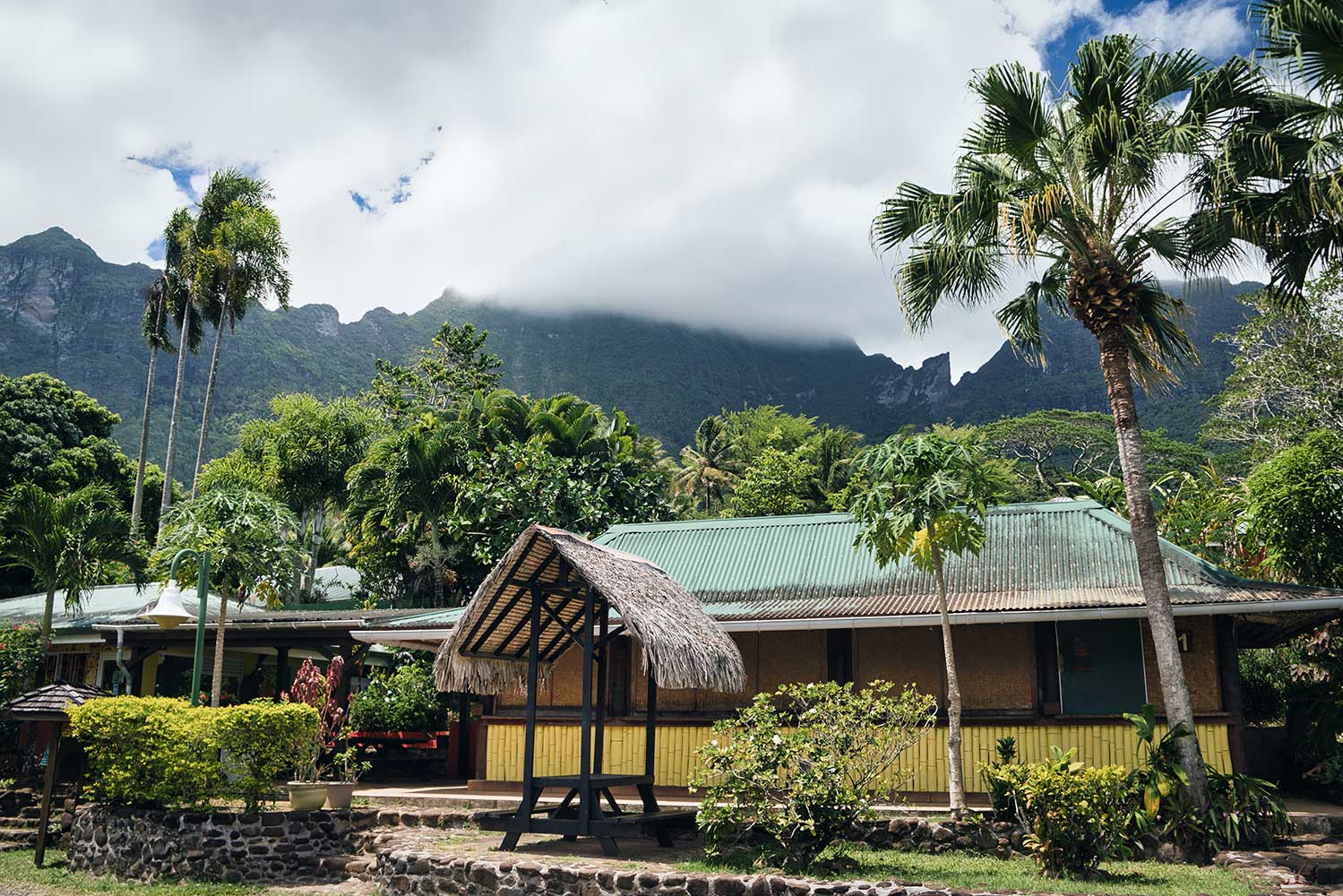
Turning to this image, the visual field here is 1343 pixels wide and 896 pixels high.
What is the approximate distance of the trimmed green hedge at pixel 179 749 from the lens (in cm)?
1303

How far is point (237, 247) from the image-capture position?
36.1 meters

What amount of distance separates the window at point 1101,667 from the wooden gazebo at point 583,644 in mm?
4858

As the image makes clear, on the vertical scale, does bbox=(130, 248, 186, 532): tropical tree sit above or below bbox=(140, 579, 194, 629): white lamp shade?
above

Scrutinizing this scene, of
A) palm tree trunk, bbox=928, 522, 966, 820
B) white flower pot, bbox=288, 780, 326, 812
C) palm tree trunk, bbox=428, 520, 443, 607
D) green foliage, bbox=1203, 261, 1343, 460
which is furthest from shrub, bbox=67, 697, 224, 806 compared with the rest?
green foliage, bbox=1203, 261, 1343, 460

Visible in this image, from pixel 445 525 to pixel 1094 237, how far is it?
859 inches

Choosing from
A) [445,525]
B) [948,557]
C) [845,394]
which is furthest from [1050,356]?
[948,557]

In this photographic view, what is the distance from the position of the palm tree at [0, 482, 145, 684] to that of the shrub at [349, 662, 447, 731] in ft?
22.6

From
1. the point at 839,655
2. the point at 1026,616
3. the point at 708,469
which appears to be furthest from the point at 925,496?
the point at 708,469

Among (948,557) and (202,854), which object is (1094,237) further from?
(202,854)

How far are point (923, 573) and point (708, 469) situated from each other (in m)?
38.1

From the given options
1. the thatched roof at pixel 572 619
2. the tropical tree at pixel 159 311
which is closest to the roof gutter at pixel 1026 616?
the thatched roof at pixel 572 619

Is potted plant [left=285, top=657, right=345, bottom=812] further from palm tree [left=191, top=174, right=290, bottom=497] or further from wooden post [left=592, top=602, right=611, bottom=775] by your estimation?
palm tree [left=191, top=174, right=290, bottom=497]

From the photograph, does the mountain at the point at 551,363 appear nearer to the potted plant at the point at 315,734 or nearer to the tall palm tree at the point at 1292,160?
the potted plant at the point at 315,734

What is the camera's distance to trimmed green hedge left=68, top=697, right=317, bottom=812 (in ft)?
42.8
